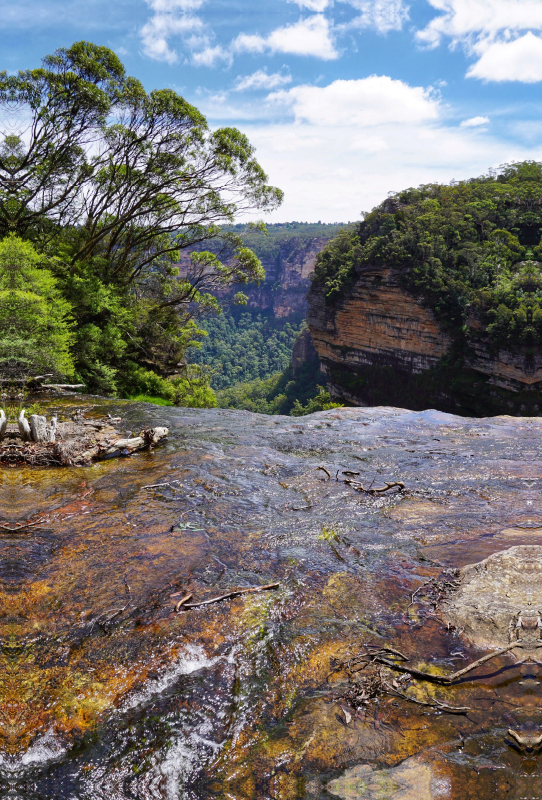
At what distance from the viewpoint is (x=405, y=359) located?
155 ft

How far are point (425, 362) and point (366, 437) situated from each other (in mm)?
37512

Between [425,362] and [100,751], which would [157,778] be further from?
[425,362]

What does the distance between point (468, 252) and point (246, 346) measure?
7419cm

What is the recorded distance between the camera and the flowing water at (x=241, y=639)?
2580 mm

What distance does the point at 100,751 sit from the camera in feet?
8.80

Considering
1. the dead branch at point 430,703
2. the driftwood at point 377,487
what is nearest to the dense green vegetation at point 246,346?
the driftwood at point 377,487

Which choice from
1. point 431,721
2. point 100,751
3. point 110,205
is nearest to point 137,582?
point 100,751

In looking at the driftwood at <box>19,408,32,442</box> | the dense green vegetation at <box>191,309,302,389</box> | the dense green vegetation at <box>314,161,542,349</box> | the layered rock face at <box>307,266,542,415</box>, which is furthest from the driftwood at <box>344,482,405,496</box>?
the dense green vegetation at <box>191,309,302,389</box>

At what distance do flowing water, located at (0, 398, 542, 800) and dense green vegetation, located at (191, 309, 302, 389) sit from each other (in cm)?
8526

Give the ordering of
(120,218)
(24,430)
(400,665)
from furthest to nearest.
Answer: (120,218) → (24,430) → (400,665)

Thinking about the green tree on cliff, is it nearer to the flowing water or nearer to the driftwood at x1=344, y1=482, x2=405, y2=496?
the flowing water

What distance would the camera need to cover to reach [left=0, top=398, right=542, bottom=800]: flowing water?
2.58m

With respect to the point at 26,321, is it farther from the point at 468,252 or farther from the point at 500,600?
the point at 468,252

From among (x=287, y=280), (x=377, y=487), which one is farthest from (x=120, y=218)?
(x=287, y=280)
